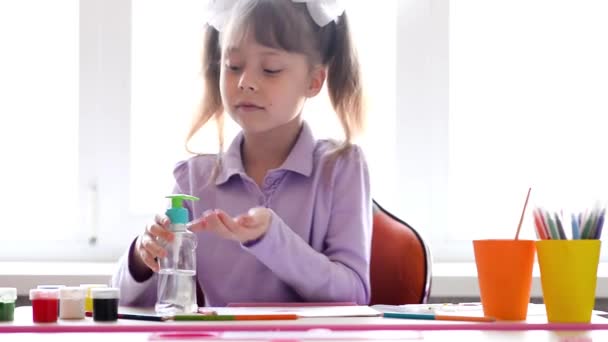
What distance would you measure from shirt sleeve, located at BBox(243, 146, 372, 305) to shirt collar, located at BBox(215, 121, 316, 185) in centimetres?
5

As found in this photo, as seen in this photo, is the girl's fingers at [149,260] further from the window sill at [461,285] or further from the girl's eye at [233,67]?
the window sill at [461,285]

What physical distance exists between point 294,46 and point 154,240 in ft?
1.69

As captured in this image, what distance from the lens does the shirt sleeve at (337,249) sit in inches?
57.9

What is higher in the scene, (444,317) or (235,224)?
(235,224)

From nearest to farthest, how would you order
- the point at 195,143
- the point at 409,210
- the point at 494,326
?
the point at 494,326
the point at 195,143
the point at 409,210

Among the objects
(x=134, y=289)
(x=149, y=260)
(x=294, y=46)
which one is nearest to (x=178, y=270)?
(x=149, y=260)

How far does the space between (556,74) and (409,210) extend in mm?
546

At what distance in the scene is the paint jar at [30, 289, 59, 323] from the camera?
1.15 meters

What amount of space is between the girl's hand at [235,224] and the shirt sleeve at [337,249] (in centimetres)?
3

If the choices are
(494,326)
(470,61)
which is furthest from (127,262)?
(470,61)

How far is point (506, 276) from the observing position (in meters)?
1.22

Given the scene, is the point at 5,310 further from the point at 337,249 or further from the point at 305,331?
the point at 337,249

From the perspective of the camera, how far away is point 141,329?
3.46 feet

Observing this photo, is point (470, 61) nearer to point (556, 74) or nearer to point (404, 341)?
point (556, 74)
